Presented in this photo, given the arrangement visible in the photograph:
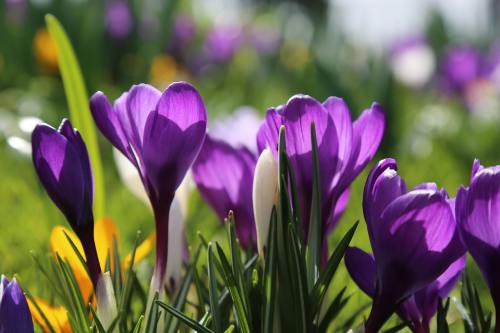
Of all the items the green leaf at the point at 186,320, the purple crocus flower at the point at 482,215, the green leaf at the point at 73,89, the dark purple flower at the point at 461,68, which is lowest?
the green leaf at the point at 186,320

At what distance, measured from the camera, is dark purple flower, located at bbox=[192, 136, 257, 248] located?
0.73 m

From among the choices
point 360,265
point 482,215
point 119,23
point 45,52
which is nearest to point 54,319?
point 360,265

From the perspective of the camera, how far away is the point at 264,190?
0.59 m

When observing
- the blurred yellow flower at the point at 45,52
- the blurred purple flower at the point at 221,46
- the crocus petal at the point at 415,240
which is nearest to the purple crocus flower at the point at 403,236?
the crocus petal at the point at 415,240

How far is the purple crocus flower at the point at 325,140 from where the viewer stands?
58cm

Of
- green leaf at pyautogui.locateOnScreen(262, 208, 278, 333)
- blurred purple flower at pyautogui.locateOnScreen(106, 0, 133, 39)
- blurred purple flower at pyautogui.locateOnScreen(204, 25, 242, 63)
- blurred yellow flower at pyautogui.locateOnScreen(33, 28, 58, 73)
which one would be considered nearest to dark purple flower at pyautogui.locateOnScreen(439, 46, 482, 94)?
blurred purple flower at pyautogui.locateOnScreen(204, 25, 242, 63)

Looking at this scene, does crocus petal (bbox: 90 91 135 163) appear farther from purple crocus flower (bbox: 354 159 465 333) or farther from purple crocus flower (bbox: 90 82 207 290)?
purple crocus flower (bbox: 354 159 465 333)

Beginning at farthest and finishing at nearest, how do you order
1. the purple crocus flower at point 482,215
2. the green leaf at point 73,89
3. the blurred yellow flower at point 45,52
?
the blurred yellow flower at point 45,52 < the green leaf at point 73,89 < the purple crocus flower at point 482,215

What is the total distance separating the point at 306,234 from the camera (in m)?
0.62

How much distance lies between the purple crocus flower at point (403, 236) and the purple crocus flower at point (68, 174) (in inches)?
9.0

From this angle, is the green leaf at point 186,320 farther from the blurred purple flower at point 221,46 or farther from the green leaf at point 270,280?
the blurred purple flower at point 221,46

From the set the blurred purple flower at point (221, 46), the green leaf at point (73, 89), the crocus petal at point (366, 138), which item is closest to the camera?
the crocus petal at point (366, 138)

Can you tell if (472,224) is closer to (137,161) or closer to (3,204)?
(137,161)

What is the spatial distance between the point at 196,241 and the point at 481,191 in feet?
2.69
